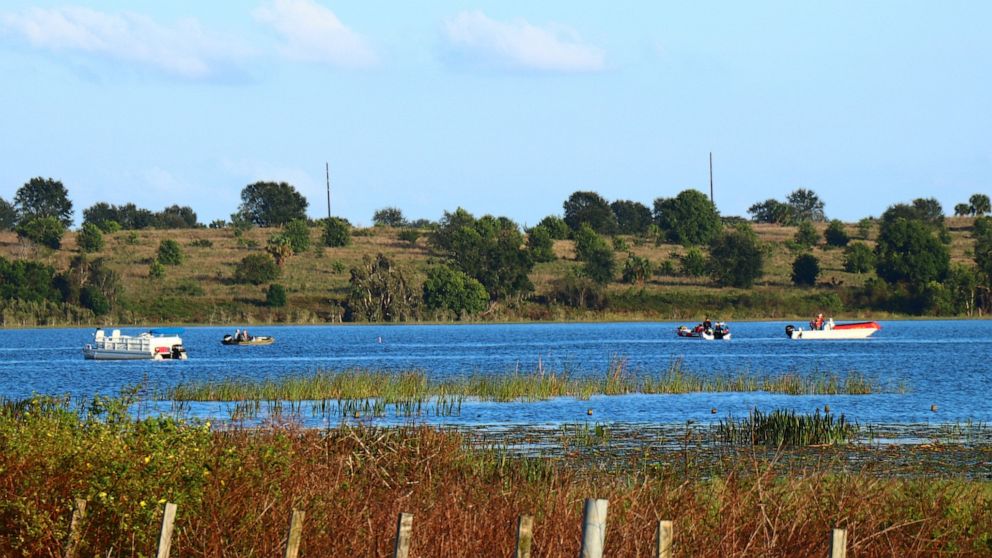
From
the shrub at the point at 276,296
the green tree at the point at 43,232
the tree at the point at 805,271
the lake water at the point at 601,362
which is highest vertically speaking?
the green tree at the point at 43,232

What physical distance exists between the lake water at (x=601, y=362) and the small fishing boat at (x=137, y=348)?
1.76m

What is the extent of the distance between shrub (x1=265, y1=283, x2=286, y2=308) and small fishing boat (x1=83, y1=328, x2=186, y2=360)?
4970cm

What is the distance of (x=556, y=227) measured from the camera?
600 ft

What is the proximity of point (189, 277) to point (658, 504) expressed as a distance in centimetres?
13576

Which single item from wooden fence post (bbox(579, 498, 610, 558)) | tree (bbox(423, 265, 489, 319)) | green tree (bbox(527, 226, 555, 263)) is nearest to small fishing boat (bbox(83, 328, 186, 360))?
tree (bbox(423, 265, 489, 319))

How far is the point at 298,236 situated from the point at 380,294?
1033 inches

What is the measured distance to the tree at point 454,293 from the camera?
14012 cm

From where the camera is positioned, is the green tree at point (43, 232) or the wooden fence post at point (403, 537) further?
the green tree at point (43, 232)

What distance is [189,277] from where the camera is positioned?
5792 inches

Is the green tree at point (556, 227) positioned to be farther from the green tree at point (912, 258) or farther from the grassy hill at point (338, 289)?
the green tree at point (912, 258)

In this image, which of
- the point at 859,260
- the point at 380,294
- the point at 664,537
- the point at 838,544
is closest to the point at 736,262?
the point at 859,260

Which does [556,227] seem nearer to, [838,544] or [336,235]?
[336,235]

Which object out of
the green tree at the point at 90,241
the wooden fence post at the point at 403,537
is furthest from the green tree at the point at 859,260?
the wooden fence post at the point at 403,537

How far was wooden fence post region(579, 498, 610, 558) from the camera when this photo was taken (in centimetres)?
969
